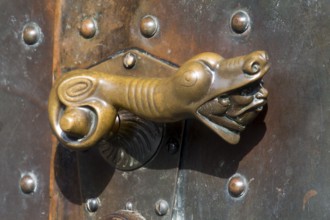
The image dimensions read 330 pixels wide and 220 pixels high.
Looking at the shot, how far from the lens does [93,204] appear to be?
0.90m

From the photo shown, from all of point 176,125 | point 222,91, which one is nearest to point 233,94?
point 222,91

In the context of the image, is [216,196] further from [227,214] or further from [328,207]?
[328,207]

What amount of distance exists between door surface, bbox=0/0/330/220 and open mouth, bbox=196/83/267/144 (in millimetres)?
37

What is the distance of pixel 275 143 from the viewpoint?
784mm

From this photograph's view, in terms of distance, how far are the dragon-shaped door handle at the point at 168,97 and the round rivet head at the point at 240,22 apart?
0.07m

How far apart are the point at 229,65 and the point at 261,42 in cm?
7

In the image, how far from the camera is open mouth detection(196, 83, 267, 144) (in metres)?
0.75

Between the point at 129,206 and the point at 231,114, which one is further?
the point at 129,206

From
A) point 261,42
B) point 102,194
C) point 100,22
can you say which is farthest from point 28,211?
point 261,42

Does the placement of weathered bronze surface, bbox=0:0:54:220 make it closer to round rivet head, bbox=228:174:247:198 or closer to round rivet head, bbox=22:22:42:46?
round rivet head, bbox=22:22:42:46

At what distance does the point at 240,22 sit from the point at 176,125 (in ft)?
0.42

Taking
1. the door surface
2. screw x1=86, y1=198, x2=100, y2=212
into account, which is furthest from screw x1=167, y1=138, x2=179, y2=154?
screw x1=86, y1=198, x2=100, y2=212

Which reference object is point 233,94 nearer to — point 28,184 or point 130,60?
point 130,60

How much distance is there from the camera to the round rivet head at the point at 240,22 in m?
0.81
